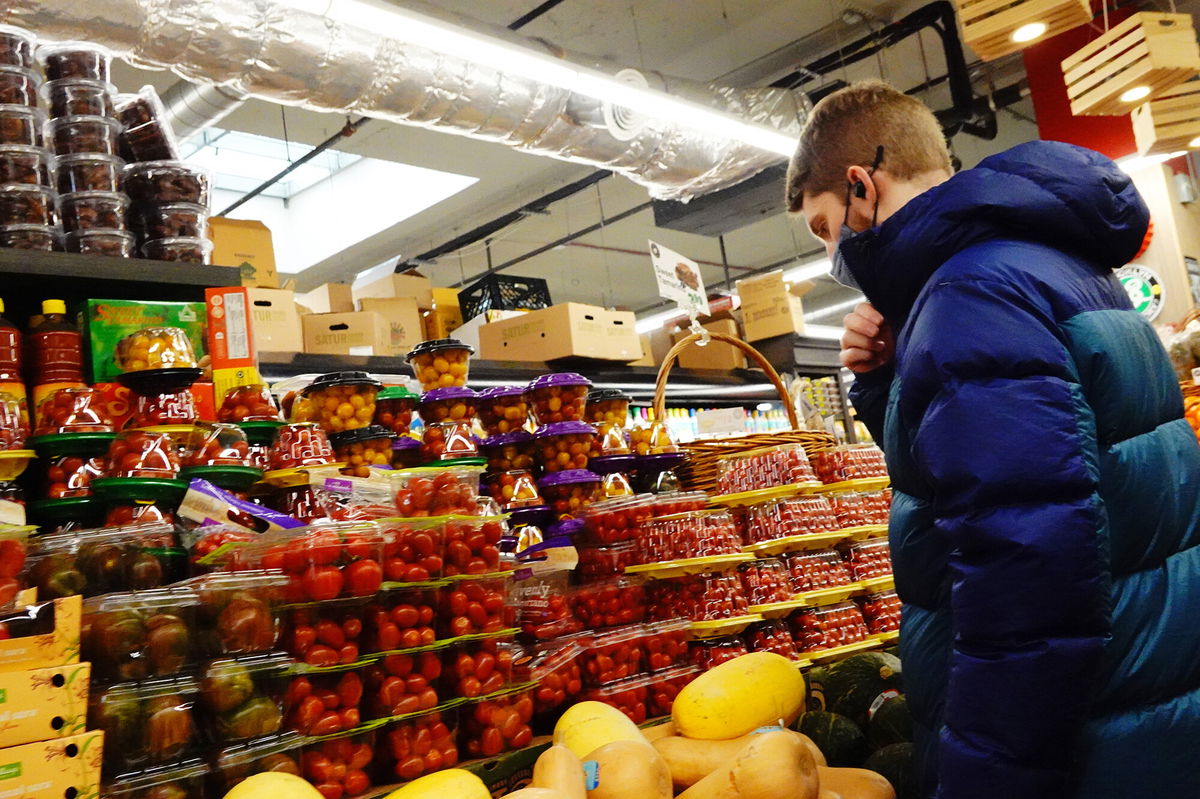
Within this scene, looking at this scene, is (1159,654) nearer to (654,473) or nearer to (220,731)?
(220,731)

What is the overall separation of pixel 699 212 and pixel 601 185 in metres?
2.70

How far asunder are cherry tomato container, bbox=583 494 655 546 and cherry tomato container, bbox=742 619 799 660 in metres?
0.43

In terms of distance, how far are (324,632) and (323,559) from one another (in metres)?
0.12

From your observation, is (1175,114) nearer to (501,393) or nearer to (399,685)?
(501,393)

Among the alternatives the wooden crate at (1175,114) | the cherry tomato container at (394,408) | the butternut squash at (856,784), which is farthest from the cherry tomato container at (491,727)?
the wooden crate at (1175,114)

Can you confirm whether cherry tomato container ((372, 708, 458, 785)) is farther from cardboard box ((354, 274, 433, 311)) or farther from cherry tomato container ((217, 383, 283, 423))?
cardboard box ((354, 274, 433, 311))

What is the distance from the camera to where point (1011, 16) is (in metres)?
3.79

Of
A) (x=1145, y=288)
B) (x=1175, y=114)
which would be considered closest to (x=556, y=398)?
(x=1175, y=114)

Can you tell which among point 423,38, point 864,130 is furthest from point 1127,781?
point 423,38

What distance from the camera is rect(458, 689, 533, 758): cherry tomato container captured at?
1.74 metres

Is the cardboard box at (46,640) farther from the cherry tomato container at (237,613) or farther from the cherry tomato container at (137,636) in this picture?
the cherry tomato container at (237,613)

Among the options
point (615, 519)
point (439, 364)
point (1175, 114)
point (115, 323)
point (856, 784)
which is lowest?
point (856, 784)

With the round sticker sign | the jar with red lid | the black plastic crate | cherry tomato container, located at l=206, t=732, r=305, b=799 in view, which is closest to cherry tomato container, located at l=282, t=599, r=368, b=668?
cherry tomato container, located at l=206, t=732, r=305, b=799

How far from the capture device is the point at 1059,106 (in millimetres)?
6758
